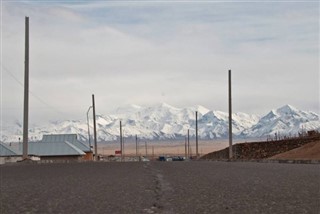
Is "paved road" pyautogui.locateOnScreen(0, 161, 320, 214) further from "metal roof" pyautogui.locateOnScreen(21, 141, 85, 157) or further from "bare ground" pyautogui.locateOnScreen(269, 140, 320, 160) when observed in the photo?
"metal roof" pyautogui.locateOnScreen(21, 141, 85, 157)

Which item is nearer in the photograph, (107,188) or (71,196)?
(71,196)

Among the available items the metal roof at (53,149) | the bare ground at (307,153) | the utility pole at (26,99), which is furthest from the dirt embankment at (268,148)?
the metal roof at (53,149)

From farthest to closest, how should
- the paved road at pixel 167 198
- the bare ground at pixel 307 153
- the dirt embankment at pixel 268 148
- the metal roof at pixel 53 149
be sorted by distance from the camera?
the metal roof at pixel 53 149 < the dirt embankment at pixel 268 148 < the bare ground at pixel 307 153 < the paved road at pixel 167 198

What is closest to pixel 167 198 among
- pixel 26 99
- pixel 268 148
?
pixel 26 99

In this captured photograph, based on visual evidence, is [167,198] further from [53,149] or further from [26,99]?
[53,149]

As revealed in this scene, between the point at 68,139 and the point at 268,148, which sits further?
the point at 68,139

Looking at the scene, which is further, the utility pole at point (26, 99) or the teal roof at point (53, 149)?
the teal roof at point (53, 149)

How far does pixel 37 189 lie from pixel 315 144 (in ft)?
117

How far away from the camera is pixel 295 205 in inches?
356

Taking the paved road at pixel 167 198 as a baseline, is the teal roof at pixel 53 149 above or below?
above

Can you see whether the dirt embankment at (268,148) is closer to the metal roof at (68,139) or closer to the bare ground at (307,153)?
the bare ground at (307,153)

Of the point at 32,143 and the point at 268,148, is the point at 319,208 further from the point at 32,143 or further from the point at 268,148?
the point at 32,143

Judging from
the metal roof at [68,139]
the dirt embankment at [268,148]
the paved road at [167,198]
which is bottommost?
the paved road at [167,198]

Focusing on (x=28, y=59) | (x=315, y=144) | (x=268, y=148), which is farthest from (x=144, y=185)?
(x=268, y=148)
